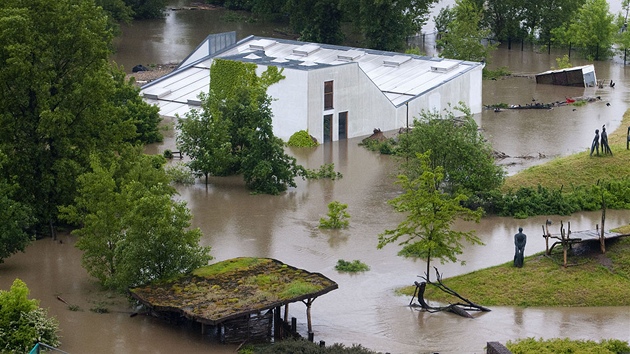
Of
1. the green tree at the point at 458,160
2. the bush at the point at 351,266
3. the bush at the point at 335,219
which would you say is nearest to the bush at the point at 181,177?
the bush at the point at 335,219

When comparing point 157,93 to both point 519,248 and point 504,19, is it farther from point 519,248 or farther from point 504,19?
point 504,19

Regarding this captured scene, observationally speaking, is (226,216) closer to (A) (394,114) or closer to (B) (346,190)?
(B) (346,190)

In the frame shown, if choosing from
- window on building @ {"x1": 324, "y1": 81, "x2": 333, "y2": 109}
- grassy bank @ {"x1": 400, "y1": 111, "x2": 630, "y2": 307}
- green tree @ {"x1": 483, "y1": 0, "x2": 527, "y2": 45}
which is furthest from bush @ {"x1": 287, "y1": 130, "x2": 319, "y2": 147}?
green tree @ {"x1": 483, "y1": 0, "x2": 527, "y2": 45}

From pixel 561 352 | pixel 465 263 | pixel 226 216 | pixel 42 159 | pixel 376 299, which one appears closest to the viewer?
pixel 561 352

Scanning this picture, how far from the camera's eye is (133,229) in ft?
95.5

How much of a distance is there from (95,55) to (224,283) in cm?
1026

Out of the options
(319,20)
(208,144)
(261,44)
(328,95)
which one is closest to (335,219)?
(208,144)

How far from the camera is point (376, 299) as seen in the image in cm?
3012

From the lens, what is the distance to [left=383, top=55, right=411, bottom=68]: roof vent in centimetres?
5594

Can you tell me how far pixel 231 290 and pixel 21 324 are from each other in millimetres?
4767

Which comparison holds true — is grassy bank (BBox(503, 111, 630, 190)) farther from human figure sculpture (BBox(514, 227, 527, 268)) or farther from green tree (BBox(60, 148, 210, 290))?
green tree (BBox(60, 148, 210, 290))

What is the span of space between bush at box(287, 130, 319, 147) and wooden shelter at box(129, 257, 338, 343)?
1894 cm

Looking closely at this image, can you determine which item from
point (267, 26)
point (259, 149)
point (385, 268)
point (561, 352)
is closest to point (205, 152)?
point (259, 149)

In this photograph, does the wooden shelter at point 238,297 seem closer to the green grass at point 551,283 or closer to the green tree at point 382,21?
the green grass at point 551,283
